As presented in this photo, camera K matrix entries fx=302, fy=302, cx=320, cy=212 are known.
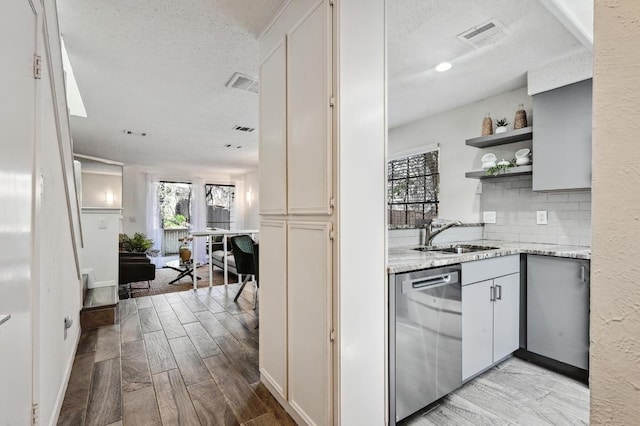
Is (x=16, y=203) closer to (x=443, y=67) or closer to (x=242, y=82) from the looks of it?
(x=242, y=82)

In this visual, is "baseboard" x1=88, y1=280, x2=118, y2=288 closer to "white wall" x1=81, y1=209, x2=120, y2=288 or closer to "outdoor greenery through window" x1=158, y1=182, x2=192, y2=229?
"white wall" x1=81, y1=209, x2=120, y2=288

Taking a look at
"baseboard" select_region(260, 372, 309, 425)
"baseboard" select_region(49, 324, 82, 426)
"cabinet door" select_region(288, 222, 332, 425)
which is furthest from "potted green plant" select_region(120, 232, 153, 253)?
"cabinet door" select_region(288, 222, 332, 425)

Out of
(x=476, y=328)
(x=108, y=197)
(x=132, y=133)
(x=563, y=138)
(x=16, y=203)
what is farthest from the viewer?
(x=108, y=197)

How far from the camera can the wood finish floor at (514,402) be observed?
1.75 meters

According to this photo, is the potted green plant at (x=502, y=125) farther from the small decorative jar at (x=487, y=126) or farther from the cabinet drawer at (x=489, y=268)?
the cabinet drawer at (x=489, y=268)

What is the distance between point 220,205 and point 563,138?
27.1ft

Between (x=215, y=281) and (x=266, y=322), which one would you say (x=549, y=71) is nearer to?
(x=266, y=322)

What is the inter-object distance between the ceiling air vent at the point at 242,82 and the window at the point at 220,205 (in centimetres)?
624

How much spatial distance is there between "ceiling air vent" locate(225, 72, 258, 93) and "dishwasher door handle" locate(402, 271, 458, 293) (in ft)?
7.54

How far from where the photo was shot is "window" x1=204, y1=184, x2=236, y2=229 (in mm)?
8836

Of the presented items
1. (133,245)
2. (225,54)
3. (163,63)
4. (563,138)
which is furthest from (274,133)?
(133,245)

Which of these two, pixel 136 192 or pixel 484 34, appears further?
pixel 136 192

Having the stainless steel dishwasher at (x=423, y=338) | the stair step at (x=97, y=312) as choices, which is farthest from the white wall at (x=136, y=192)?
the stainless steel dishwasher at (x=423, y=338)

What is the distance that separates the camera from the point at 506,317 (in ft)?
7.50
